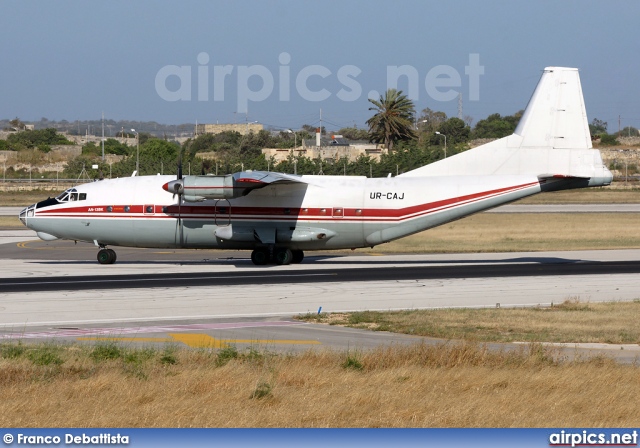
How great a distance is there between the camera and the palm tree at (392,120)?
11444cm

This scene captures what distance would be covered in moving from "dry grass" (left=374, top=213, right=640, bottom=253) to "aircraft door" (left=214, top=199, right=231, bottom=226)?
11535mm

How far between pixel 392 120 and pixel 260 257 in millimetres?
80679

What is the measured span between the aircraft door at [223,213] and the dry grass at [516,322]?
43.5 feet

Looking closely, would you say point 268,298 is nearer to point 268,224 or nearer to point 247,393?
point 268,224

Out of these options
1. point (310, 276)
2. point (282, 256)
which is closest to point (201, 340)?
point (310, 276)

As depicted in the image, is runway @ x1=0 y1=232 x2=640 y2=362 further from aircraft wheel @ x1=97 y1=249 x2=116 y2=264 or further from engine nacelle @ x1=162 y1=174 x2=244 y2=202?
engine nacelle @ x1=162 y1=174 x2=244 y2=202

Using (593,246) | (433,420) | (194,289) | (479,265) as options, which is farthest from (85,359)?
(593,246)

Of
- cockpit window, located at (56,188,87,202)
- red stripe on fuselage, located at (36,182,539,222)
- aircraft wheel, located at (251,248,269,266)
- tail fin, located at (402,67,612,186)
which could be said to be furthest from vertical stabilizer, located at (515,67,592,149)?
cockpit window, located at (56,188,87,202)

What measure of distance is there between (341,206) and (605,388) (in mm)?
22392

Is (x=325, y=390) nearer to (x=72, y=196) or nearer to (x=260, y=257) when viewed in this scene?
(x=260, y=257)

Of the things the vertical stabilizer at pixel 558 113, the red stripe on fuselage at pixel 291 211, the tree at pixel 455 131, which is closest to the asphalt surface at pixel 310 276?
the red stripe on fuselage at pixel 291 211

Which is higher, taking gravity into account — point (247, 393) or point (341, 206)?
point (341, 206)

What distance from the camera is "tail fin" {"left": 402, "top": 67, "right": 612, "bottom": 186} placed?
3366 cm

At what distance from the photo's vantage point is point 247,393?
13.2 metres
